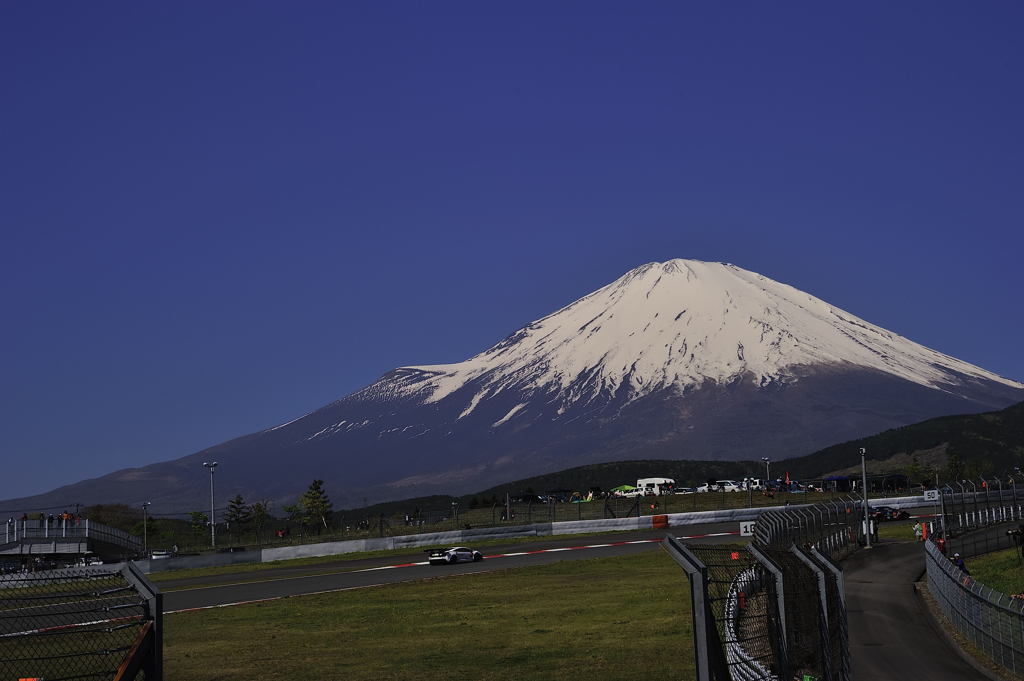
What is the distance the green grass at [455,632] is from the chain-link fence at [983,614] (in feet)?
23.0

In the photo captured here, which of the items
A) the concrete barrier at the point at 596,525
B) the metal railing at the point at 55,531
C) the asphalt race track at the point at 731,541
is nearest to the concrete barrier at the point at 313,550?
the asphalt race track at the point at 731,541

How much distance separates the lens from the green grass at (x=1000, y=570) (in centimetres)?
4162

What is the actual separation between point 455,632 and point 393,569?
27.6 meters

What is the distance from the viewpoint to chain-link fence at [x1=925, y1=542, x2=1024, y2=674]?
24766 mm

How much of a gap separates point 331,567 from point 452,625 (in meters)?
31.3

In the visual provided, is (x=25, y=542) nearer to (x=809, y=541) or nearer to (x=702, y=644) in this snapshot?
(x=809, y=541)

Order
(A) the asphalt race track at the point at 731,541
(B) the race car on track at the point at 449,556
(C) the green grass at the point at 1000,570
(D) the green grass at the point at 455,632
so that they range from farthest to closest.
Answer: (B) the race car on track at the point at 449,556 → (C) the green grass at the point at 1000,570 → (D) the green grass at the point at 455,632 → (A) the asphalt race track at the point at 731,541

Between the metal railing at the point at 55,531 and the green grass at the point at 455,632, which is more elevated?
the metal railing at the point at 55,531

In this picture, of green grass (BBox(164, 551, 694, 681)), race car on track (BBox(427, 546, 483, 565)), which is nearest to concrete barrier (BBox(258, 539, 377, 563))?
race car on track (BBox(427, 546, 483, 565))

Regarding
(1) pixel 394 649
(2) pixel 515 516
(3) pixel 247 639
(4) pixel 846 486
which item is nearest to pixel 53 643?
(3) pixel 247 639

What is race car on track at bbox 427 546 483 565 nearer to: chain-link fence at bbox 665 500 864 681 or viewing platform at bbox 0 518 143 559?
viewing platform at bbox 0 518 143 559

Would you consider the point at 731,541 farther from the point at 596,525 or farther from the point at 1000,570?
the point at 1000,570

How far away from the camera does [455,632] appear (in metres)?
36.2

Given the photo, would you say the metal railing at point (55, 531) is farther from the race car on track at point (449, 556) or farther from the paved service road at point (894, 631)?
the paved service road at point (894, 631)
